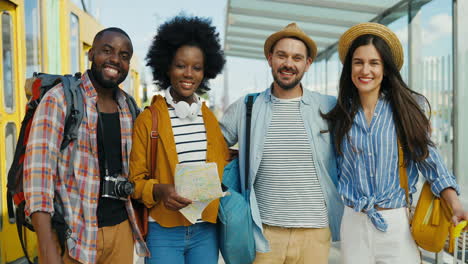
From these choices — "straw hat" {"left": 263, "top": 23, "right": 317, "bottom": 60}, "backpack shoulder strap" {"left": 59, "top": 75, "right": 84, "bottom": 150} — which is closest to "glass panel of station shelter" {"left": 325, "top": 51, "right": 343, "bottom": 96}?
"straw hat" {"left": 263, "top": 23, "right": 317, "bottom": 60}

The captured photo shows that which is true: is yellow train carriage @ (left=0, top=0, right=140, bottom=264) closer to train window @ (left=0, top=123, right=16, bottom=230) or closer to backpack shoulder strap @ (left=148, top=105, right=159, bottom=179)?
train window @ (left=0, top=123, right=16, bottom=230)

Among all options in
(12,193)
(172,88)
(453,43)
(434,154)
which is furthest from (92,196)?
A: (453,43)

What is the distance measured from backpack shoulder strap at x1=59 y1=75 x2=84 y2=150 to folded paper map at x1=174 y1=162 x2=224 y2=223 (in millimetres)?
565

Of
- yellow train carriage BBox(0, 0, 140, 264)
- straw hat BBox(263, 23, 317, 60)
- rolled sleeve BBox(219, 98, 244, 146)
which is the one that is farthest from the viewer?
yellow train carriage BBox(0, 0, 140, 264)

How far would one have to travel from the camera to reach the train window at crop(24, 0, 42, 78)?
424 cm

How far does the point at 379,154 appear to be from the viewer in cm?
237

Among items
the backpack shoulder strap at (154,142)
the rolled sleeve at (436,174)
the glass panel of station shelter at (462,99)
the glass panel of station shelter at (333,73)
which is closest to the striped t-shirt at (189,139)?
the backpack shoulder strap at (154,142)

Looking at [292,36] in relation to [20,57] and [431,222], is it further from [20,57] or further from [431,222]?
[20,57]

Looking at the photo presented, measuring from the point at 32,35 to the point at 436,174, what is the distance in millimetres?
3985

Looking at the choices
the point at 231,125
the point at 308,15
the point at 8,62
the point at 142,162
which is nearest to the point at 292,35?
the point at 231,125

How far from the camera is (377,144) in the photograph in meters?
2.39

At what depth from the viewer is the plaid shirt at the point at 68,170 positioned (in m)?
2.04

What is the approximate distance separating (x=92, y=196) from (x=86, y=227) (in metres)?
0.16

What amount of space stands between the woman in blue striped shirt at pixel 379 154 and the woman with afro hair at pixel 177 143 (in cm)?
78
